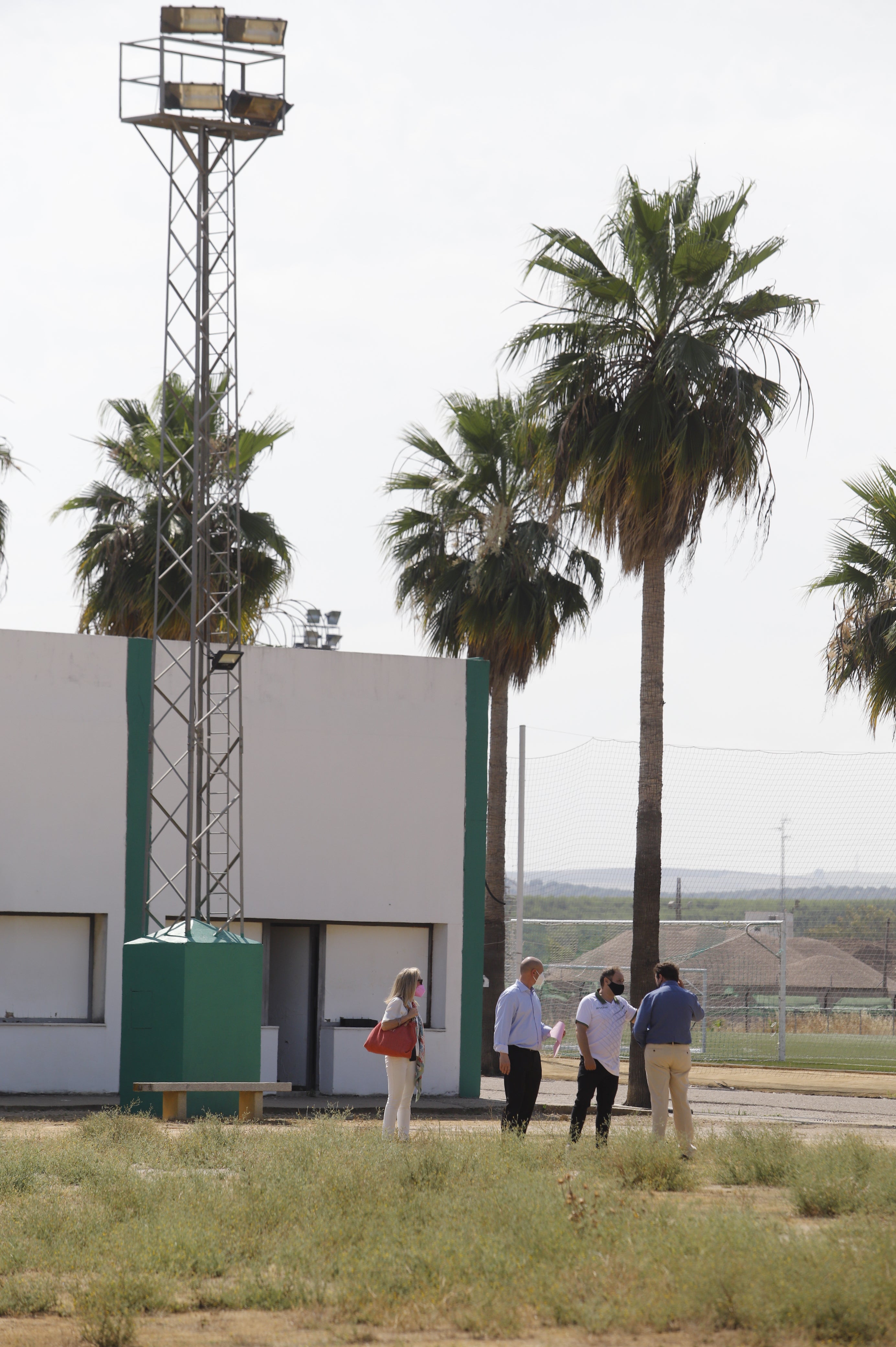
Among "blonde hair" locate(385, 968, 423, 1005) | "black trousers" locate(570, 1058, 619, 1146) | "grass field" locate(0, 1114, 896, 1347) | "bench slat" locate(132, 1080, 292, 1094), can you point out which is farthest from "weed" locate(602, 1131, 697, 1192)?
"bench slat" locate(132, 1080, 292, 1094)

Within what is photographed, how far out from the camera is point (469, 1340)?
6.71 meters

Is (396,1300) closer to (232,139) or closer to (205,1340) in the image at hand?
(205,1340)

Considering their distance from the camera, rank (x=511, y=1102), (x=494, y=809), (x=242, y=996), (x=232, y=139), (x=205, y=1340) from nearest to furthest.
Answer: (x=205, y=1340)
(x=511, y=1102)
(x=242, y=996)
(x=232, y=139)
(x=494, y=809)

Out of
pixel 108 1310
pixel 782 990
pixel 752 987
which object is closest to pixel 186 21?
pixel 108 1310

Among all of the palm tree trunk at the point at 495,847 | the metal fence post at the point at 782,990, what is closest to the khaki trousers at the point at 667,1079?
the palm tree trunk at the point at 495,847

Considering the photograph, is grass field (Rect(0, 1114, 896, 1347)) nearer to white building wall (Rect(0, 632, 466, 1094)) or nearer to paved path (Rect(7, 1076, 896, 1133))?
paved path (Rect(7, 1076, 896, 1133))

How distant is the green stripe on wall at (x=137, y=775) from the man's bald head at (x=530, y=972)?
7.36 meters

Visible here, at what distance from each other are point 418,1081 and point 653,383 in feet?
32.6

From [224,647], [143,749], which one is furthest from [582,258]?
[143,749]

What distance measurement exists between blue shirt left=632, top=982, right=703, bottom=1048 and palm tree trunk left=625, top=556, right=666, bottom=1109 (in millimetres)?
6884

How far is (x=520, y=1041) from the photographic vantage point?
1274 cm

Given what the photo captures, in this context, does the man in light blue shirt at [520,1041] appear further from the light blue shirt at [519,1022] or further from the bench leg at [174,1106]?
the bench leg at [174,1106]

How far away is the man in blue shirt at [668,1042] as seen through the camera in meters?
12.9

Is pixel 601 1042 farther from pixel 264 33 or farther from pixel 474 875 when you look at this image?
pixel 264 33
